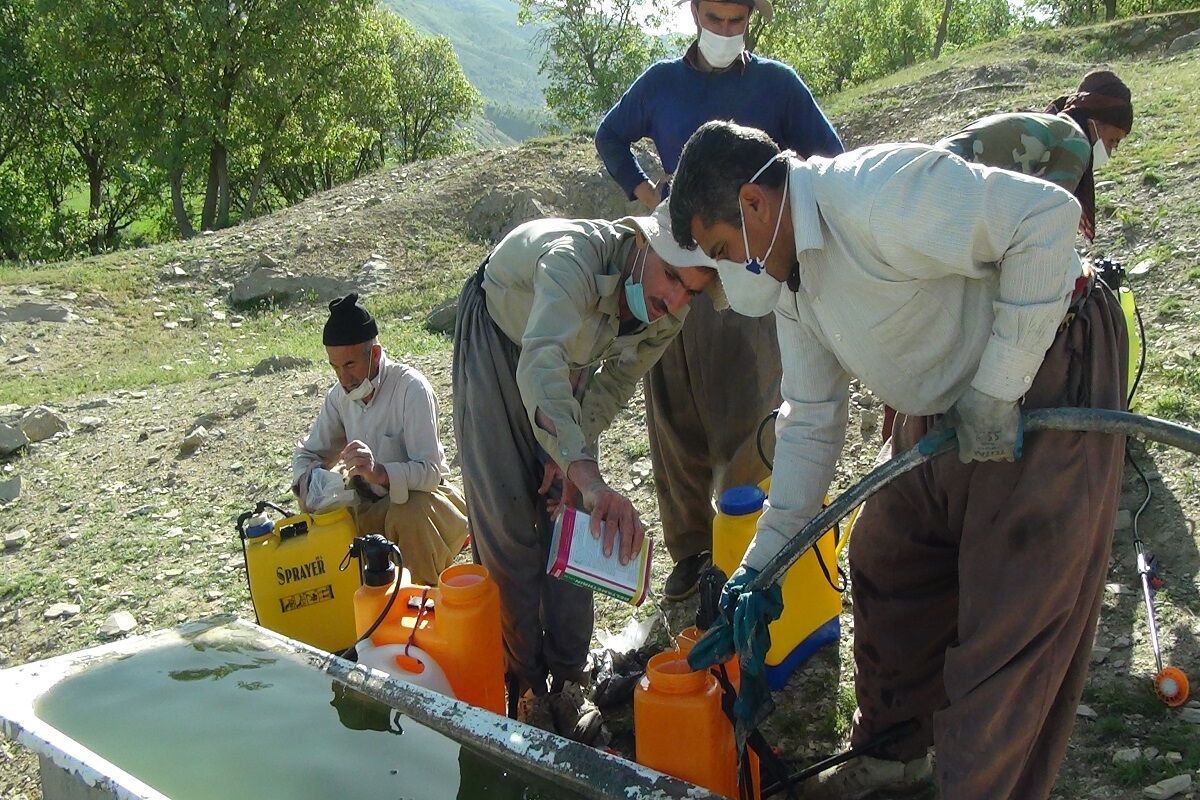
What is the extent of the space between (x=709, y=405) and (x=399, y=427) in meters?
1.27

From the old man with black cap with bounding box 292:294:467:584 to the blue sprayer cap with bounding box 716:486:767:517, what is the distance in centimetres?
131

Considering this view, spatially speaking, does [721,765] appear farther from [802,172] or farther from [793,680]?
[802,172]

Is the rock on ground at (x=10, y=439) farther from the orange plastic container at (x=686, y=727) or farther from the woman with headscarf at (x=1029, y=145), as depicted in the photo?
→ the woman with headscarf at (x=1029, y=145)

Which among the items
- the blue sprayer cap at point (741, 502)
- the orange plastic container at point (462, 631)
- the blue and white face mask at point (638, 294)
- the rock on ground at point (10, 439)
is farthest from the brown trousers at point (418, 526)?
the rock on ground at point (10, 439)

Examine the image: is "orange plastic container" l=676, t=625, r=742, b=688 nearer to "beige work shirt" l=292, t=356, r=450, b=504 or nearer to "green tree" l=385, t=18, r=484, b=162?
"beige work shirt" l=292, t=356, r=450, b=504

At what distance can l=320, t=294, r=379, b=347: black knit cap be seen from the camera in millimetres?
3842

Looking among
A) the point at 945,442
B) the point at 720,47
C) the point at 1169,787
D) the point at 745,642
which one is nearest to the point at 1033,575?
the point at 945,442

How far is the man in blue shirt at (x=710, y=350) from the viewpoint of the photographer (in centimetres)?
369

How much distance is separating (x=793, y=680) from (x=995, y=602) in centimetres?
138

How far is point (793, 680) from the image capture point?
130 inches

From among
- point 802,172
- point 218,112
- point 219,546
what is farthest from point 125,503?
point 218,112

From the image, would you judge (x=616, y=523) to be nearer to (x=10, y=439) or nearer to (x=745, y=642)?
(x=745, y=642)

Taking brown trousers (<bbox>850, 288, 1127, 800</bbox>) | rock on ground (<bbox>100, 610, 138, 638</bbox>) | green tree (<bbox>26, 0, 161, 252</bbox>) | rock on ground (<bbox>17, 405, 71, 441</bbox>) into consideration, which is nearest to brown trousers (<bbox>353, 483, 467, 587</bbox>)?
rock on ground (<bbox>100, 610, 138, 638</bbox>)

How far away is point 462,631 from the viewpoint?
114 inches
